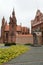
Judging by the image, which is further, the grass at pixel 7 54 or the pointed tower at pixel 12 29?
the pointed tower at pixel 12 29

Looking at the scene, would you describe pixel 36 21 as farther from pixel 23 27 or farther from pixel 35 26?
pixel 23 27

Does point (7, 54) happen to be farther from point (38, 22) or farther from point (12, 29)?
point (38, 22)

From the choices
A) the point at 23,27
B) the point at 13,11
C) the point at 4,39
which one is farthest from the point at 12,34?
the point at 23,27

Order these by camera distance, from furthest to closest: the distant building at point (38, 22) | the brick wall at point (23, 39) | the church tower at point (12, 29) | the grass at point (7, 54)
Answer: the distant building at point (38, 22), the church tower at point (12, 29), the brick wall at point (23, 39), the grass at point (7, 54)

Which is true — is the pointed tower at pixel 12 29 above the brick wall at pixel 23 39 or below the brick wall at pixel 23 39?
above

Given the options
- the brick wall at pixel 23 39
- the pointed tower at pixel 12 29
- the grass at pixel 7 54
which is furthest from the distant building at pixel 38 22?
the grass at pixel 7 54

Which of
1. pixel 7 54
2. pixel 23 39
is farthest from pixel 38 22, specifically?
pixel 7 54

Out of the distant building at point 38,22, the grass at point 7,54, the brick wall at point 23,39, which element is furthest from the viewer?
the distant building at point 38,22

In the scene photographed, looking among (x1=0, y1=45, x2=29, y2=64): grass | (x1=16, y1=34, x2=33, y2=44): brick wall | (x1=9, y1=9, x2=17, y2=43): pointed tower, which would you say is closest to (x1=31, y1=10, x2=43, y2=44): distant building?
(x1=16, y1=34, x2=33, y2=44): brick wall

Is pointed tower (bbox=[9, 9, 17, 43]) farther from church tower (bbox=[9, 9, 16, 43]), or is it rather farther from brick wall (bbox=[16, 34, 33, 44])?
brick wall (bbox=[16, 34, 33, 44])

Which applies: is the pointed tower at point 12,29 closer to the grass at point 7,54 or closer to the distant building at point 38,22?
the distant building at point 38,22

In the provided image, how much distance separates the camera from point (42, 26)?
69.4 metres

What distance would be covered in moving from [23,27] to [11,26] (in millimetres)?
28944

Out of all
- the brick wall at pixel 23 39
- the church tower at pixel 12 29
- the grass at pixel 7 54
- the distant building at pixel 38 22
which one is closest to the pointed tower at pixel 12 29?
the church tower at pixel 12 29
